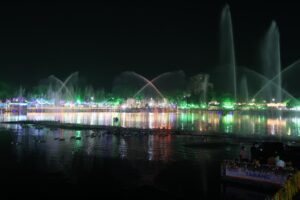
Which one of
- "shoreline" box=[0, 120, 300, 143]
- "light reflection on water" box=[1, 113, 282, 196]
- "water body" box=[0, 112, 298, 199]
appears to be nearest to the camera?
"water body" box=[0, 112, 298, 199]

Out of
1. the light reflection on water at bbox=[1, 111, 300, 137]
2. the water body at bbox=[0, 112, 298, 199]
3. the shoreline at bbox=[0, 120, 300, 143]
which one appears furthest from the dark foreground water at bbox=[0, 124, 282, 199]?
the light reflection on water at bbox=[1, 111, 300, 137]

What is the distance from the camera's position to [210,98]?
576ft

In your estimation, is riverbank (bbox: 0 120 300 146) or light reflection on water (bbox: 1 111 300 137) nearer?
riverbank (bbox: 0 120 300 146)

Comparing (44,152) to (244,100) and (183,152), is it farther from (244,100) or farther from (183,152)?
(244,100)

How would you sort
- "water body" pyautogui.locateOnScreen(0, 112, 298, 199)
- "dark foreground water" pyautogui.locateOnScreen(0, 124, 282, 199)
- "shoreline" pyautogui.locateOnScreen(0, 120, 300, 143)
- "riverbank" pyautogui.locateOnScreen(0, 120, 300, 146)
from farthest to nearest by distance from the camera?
"shoreline" pyautogui.locateOnScreen(0, 120, 300, 143), "riverbank" pyautogui.locateOnScreen(0, 120, 300, 146), "water body" pyautogui.locateOnScreen(0, 112, 298, 199), "dark foreground water" pyautogui.locateOnScreen(0, 124, 282, 199)

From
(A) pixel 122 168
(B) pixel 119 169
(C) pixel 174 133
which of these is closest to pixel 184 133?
(C) pixel 174 133

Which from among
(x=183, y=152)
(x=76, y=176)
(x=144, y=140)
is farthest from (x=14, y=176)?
(x=144, y=140)

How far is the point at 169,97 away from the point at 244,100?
121 feet

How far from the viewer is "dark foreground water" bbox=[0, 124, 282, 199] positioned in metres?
16.9

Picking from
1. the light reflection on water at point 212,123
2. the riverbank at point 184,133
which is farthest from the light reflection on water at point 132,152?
the light reflection on water at point 212,123

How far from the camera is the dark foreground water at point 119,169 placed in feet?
55.6

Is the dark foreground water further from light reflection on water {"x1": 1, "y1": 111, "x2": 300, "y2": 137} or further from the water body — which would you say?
light reflection on water {"x1": 1, "y1": 111, "x2": 300, "y2": 137}

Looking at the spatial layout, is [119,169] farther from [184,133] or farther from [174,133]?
[184,133]

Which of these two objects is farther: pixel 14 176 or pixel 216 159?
pixel 216 159
